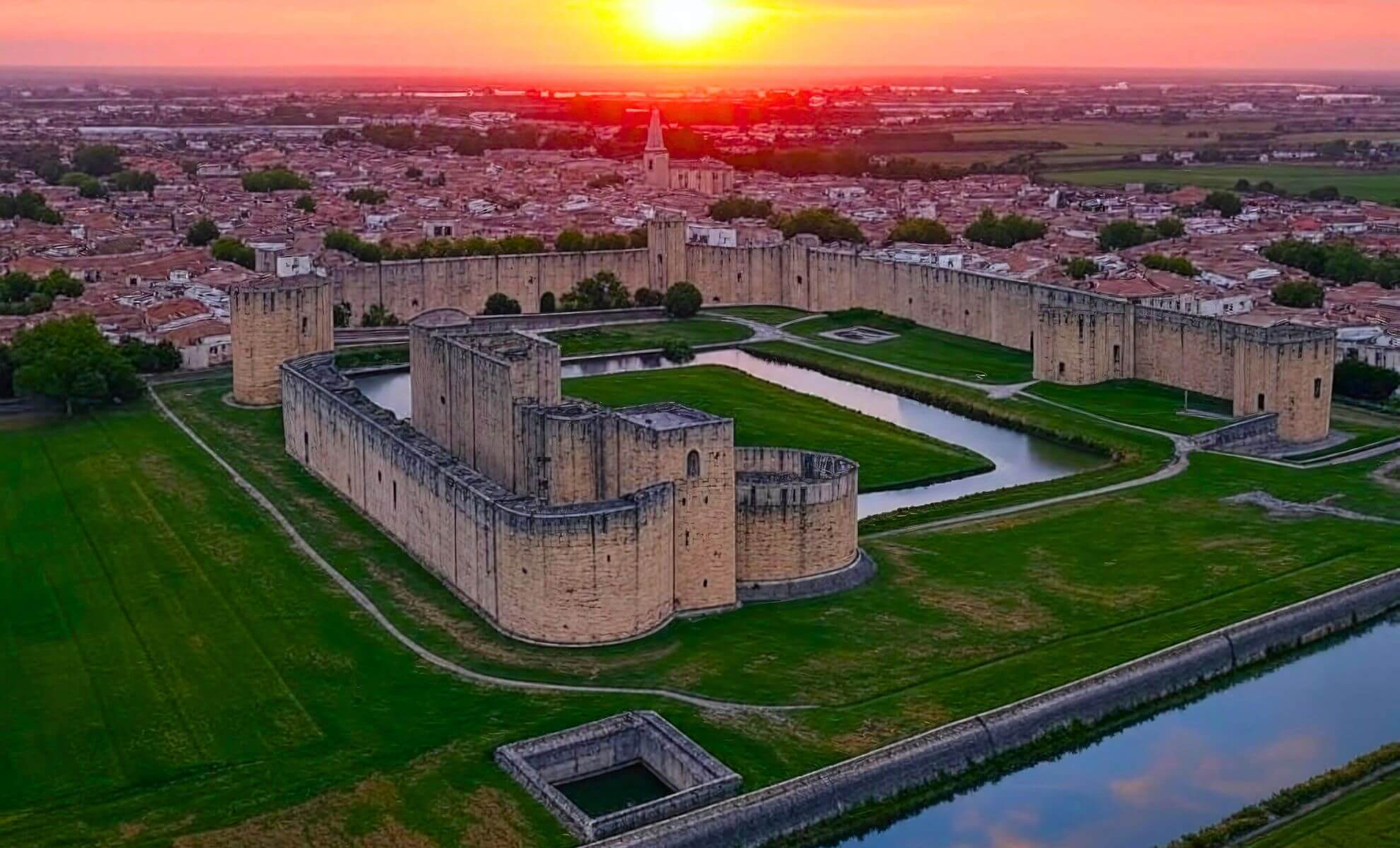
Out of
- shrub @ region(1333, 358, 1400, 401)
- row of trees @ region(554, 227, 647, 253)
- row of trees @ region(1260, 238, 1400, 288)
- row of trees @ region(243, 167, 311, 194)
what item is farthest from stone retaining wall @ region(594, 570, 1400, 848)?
row of trees @ region(243, 167, 311, 194)

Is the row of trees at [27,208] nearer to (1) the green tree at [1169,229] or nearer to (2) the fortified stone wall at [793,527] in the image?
(1) the green tree at [1169,229]

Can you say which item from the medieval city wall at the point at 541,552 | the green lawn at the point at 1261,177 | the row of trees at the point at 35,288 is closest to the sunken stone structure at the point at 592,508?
the medieval city wall at the point at 541,552

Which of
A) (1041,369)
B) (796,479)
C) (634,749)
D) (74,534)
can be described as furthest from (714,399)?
(634,749)

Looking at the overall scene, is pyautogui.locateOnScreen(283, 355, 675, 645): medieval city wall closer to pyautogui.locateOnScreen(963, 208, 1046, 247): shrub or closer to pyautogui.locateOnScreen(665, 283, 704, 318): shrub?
pyautogui.locateOnScreen(665, 283, 704, 318): shrub

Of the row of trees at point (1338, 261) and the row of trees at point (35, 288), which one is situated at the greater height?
the row of trees at point (1338, 261)

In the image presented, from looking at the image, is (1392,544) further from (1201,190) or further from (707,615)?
(1201,190)

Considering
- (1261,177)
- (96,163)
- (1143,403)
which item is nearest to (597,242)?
(1143,403)
